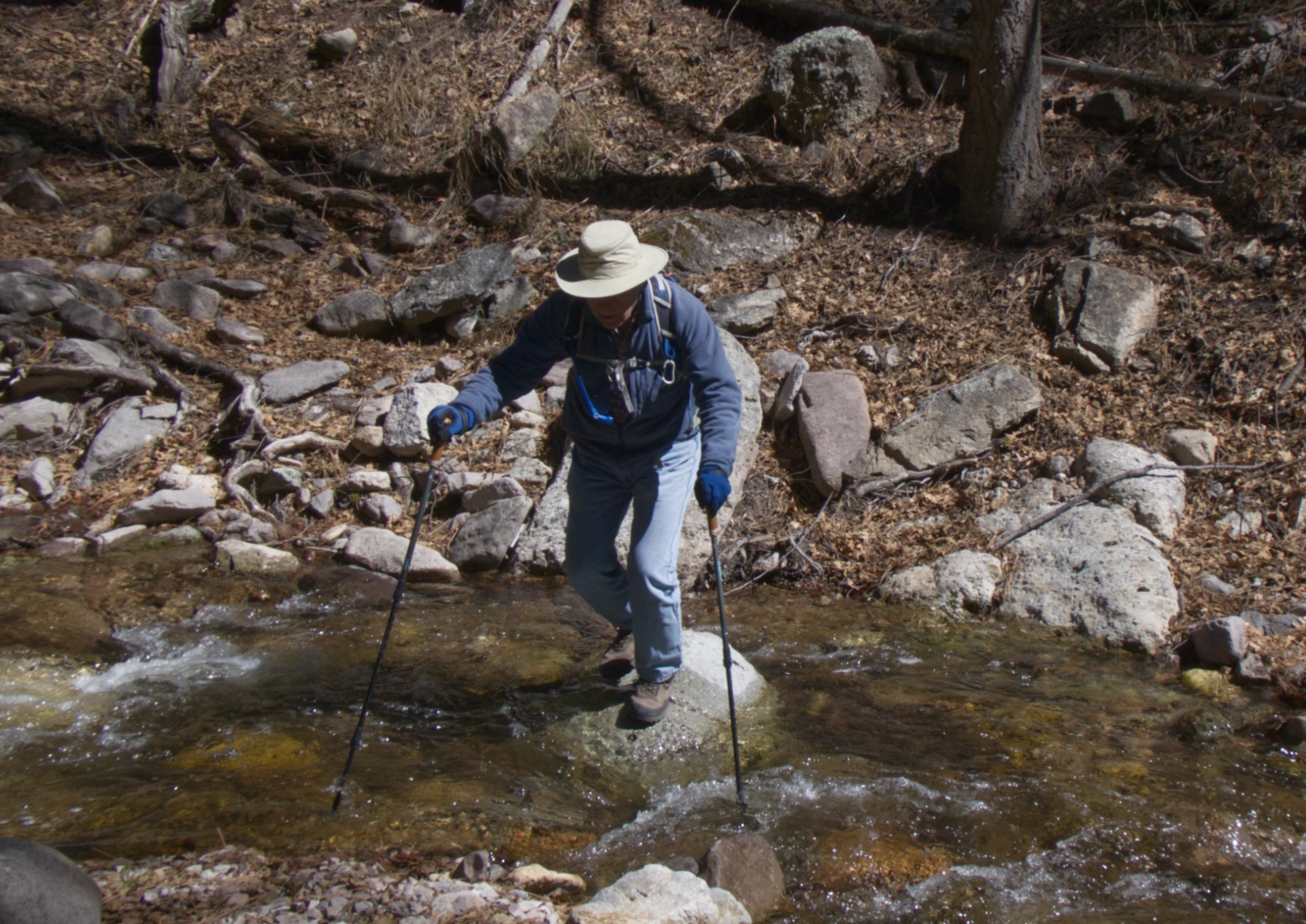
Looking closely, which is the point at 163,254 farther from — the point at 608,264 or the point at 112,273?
the point at 608,264

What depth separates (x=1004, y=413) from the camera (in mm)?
6715

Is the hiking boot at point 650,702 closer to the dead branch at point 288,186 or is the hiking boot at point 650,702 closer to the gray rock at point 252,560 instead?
the gray rock at point 252,560

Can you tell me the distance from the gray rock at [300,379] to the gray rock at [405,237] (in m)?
2.25

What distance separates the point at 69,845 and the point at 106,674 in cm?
161

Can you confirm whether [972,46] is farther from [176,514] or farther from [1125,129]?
[176,514]

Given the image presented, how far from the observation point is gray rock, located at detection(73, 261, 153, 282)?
875cm

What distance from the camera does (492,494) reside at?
6727 mm

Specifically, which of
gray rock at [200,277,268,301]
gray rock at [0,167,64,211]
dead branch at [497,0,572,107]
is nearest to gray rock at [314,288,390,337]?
gray rock at [200,277,268,301]

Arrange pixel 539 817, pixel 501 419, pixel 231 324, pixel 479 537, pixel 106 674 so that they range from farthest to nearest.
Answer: pixel 231 324
pixel 501 419
pixel 479 537
pixel 106 674
pixel 539 817

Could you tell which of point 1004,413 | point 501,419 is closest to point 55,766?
point 501,419

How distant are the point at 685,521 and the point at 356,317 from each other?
4197 millimetres

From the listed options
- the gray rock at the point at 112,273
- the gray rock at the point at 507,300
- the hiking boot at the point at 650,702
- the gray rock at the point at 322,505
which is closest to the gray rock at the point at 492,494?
the gray rock at the point at 322,505

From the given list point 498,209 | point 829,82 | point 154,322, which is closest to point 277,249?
point 154,322

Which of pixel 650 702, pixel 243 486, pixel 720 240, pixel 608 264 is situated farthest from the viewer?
pixel 720 240
